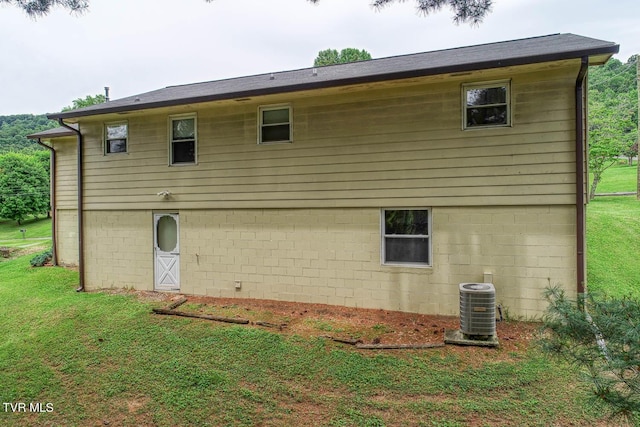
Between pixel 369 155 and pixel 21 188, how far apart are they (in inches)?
1304

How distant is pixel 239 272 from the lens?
24.4 feet

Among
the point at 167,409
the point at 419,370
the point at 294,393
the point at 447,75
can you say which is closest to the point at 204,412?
the point at 167,409

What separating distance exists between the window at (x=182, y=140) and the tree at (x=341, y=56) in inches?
887

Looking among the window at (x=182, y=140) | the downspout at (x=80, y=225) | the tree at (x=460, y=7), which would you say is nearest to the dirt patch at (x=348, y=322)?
the downspout at (x=80, y=225)

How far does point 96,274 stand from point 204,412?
6.80 metres

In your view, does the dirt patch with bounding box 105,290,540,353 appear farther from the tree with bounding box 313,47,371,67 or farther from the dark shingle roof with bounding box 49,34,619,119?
the tree with bounding box 313,47,371,67

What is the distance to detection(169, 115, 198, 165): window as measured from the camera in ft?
25.4

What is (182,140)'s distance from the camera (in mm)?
7812

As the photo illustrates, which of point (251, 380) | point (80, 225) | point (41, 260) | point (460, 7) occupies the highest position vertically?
point (460, 7)

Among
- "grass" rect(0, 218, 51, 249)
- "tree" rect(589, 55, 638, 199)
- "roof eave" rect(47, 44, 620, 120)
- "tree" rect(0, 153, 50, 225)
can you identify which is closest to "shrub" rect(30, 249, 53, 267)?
"roof eave" rect(47, 44, 620, 120)

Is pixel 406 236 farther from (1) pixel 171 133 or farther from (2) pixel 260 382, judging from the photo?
(1) pixel 171 133

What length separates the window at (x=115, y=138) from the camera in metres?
8.38

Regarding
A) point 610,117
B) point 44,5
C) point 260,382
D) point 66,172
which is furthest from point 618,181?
point 66,172

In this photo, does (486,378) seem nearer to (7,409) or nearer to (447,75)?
(447,75)
